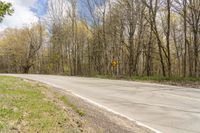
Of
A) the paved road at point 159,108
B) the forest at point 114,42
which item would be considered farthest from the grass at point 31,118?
the forest at point 114,42

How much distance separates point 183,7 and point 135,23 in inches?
286

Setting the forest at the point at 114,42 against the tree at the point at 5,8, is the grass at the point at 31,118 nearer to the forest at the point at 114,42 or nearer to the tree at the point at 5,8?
the tree at the point at 5,8

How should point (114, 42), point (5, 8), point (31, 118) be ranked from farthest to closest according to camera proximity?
point (114, 42), point (5, 8), point (31, 118)

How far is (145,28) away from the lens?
39625 mm

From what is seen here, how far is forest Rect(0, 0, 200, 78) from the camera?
32750 mm

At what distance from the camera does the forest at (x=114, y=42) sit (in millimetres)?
32750

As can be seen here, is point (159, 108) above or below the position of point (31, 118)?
below

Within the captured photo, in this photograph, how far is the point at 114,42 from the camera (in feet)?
141

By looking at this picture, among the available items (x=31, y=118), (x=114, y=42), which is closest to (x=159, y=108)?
(x=31, y=118)

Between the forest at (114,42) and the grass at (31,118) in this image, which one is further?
the forest at (114,42)

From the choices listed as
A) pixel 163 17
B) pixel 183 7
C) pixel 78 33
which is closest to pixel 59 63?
pixel 78 33

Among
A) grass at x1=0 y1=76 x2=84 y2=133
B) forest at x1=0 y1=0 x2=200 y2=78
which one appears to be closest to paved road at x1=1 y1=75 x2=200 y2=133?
grass at x1=0 y1=76 x2=84 y2=133

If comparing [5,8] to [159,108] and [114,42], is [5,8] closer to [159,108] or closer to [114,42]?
[159,108]

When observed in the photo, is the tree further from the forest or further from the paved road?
the forest
